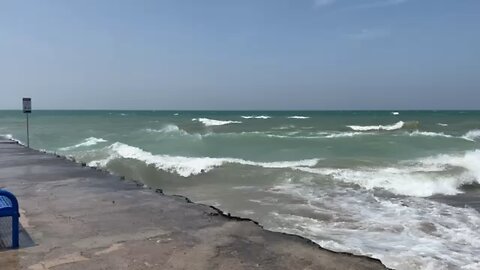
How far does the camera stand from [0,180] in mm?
10266

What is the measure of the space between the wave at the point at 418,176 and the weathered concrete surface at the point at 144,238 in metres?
7.81

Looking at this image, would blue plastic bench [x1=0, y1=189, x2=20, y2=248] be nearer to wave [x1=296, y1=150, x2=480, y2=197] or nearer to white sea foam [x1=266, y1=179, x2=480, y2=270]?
white sea foam [x1=266, y1=179, x2=480, y2=270]

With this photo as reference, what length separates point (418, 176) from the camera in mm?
15062

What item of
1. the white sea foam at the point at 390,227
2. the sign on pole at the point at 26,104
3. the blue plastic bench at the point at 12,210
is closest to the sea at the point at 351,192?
the white sea foam at the point at 390,227

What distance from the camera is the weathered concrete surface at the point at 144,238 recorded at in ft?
15.9

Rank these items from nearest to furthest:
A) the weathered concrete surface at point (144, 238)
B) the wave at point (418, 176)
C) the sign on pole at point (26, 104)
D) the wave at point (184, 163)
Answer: the weathered concrete surface at point (144, 238)
the wave at point (418, 176)
the wave at point (184, 163)
the sign on pole at point (26, 104)

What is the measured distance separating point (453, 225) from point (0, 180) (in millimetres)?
10001

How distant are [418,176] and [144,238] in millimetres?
11934

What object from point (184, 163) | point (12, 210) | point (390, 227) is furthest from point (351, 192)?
point (12, 210)

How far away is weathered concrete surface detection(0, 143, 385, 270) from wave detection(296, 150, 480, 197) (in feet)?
25.6

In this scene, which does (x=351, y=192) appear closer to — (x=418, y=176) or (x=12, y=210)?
(x=418, y=176)

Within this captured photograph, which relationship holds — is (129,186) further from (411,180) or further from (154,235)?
(411,180)

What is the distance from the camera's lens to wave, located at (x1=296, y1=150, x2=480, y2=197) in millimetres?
13258

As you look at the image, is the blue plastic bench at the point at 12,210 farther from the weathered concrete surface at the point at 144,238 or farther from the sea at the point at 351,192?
the sea at the point at 351,192
